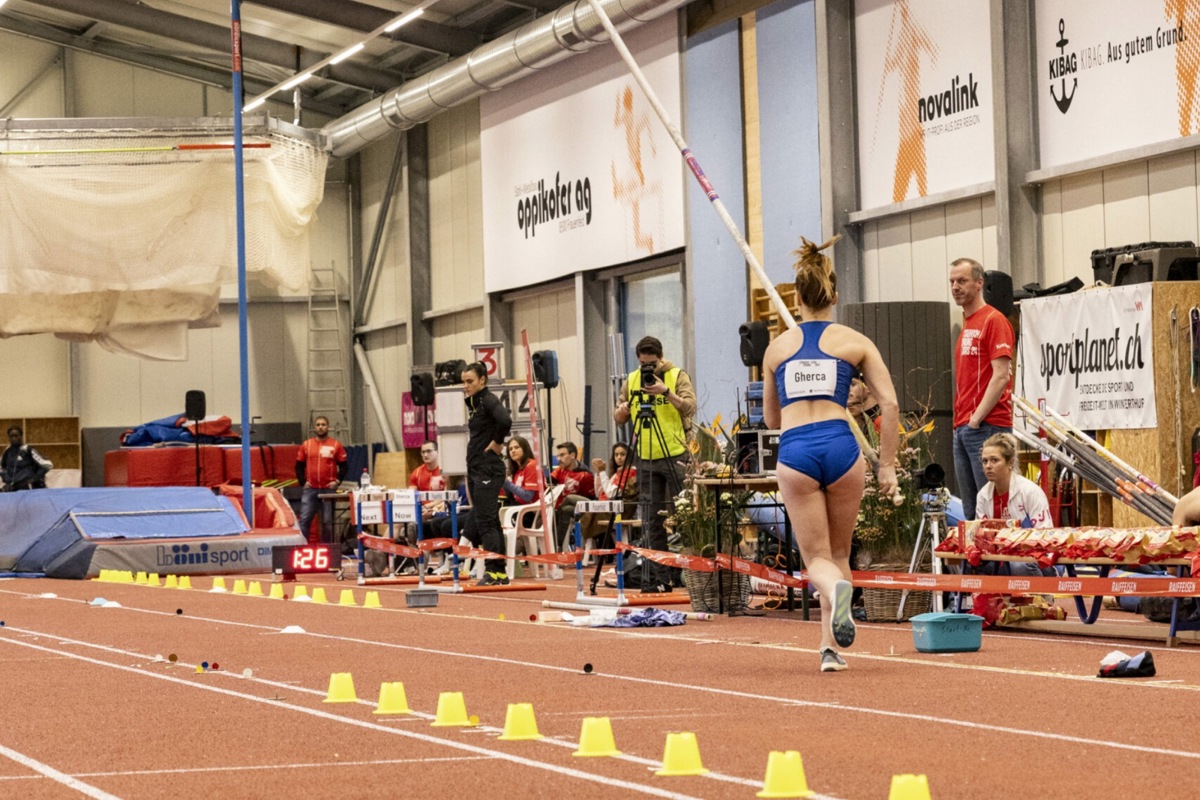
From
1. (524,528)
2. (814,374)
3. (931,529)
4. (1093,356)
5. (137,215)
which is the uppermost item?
(137,215)

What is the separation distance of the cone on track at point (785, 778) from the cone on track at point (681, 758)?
408 mm

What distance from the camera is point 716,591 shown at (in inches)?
426

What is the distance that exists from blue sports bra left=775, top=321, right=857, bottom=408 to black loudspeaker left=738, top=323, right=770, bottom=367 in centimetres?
757

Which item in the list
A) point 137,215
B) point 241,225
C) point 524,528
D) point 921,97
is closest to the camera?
point 524,528

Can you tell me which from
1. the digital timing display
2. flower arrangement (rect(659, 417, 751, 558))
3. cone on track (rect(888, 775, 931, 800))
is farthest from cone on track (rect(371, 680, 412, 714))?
the digital timing display

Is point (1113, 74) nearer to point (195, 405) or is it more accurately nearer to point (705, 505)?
point (705, 505)

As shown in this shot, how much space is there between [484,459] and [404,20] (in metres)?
11.4

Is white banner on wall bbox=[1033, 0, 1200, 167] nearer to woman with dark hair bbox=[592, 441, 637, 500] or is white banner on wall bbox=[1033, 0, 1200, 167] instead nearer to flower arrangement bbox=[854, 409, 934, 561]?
woman with dark hair bbox=[592, 441, 637, 500]

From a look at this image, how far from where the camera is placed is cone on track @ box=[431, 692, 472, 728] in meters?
5.56

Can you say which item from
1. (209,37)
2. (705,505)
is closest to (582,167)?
(209,37)

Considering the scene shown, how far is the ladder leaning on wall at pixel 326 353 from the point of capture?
31500 mm

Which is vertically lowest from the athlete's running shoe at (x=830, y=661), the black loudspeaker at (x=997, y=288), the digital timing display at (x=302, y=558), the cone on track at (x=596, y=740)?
the digital timing display at (x=302, y=558)

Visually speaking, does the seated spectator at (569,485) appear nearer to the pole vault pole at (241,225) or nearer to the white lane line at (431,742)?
the pole vault pole at (241,225)

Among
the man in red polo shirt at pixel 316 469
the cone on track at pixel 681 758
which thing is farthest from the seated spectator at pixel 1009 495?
the man in red polo shirt at pixel 316 469
